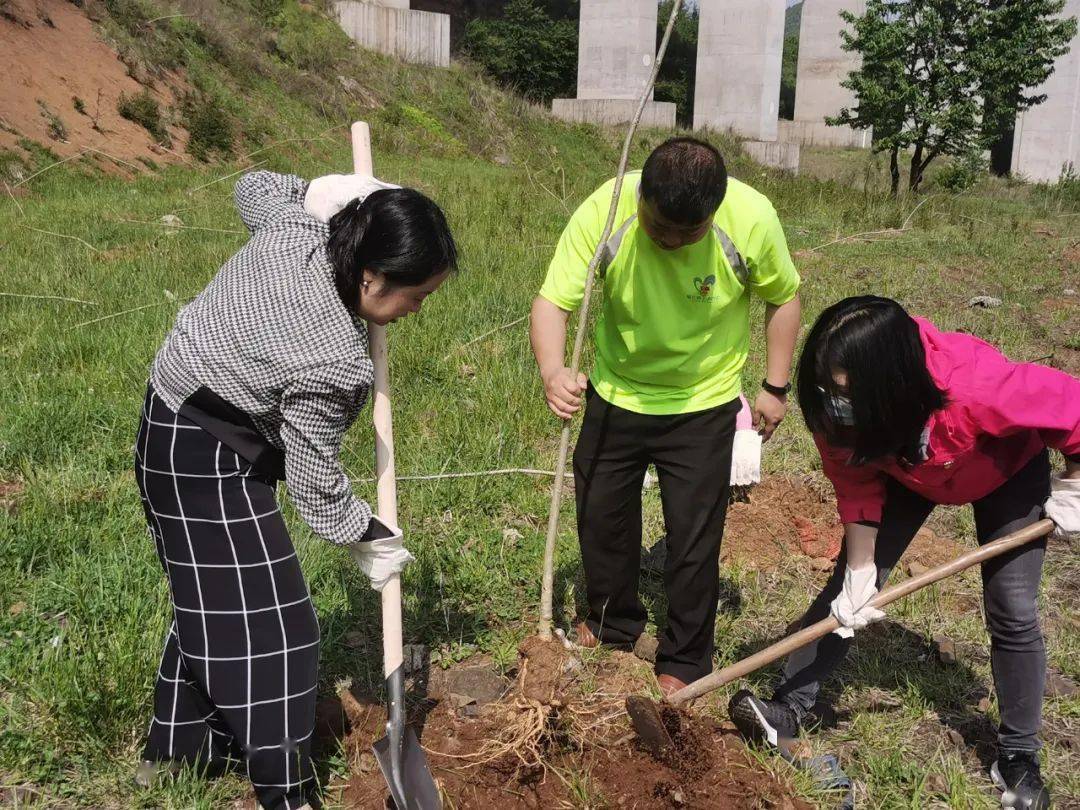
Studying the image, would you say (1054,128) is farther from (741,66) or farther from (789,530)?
(789,530)

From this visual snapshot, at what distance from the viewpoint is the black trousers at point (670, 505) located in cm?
246

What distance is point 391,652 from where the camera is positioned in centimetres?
213

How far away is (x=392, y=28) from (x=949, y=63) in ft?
41.1

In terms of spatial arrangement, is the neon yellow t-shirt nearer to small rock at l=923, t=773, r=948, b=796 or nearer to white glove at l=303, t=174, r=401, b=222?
white glove at l=303, t=174, r=401, b=222

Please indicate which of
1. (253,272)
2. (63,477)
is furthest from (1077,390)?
(63,477)

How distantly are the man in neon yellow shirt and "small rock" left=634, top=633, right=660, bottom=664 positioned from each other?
0.14 metres

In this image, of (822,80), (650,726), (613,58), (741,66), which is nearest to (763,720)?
(650,726)

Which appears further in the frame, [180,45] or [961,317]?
[180,45]

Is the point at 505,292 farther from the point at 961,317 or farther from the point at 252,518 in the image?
the point at 252,518

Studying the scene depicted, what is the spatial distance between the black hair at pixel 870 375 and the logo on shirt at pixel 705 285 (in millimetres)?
426

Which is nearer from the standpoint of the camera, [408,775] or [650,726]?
[408,775]

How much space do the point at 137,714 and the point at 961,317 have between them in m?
6.40

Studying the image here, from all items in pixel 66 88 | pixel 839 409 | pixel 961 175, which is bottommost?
pixel 839 409

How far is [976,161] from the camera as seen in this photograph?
63.4ft
